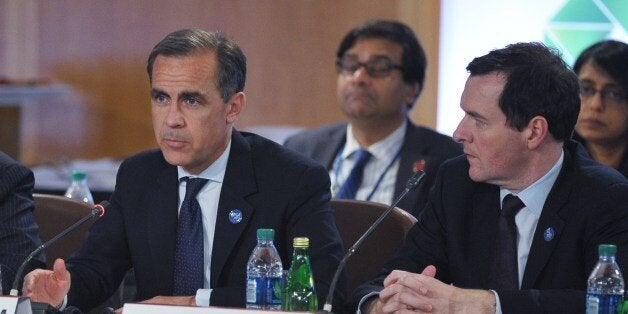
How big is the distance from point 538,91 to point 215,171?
973 millimetres

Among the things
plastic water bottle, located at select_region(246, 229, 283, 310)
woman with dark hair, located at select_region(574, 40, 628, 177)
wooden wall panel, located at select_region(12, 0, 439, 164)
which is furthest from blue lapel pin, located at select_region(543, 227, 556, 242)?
wooden wall panel, located at select_region(12, 0, 439, 164)

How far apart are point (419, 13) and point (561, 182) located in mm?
4375

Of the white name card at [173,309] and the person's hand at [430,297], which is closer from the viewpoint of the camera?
the white name card at [173,309]

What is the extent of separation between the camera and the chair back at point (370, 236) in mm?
3475

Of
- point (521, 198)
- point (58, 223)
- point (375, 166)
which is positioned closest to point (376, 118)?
point (375, 166)

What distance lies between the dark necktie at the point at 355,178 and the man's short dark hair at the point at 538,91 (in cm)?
201

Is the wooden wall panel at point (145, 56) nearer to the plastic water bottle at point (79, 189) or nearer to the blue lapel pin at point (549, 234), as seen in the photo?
the plastic water bottle at point (79, 189)

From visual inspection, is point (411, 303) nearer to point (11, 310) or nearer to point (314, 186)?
point (314, 186)

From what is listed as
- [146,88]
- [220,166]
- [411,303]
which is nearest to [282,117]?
[146,88]

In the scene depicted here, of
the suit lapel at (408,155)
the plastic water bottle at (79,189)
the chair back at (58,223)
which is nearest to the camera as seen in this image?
the chair back at (58,223)

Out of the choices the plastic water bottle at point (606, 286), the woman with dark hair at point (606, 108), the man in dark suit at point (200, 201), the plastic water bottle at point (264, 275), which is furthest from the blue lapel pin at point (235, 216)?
the woman with dark hair at point (606, 108)

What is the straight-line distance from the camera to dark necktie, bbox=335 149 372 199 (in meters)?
4.95

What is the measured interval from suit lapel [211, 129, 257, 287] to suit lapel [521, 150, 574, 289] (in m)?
0.81

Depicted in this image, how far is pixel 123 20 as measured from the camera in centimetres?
818
